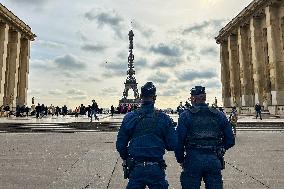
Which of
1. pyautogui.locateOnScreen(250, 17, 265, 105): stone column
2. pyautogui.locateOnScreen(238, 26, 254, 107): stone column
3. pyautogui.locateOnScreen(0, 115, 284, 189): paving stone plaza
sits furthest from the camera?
pyautogui.locateOnScreen(238, 26, 254, 107): stone column

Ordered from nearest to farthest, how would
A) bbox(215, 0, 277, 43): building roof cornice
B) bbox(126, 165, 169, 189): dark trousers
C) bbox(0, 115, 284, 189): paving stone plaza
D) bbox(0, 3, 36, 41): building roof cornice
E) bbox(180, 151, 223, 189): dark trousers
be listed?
bbox(126, 165, 169, 189): dark trousers
bbox(180, 151, 223, 189): dark trousers
bbox(0, 115, 284, 189): paving stone plaza
bbox(215, 0, 277, 43): building roof cornice
bbox(0, 3, 36, 41): building roof cornice

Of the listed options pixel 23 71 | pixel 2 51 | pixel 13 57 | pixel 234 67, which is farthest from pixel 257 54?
pixel 23 71

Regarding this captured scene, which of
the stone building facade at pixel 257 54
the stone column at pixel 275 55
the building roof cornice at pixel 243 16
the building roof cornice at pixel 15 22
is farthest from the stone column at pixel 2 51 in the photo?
the stone column at pixel 275 55

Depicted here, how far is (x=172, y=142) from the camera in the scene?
11.4ft

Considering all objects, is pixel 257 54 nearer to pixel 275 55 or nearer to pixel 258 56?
pixel 258 56

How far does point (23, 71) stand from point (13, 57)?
23.4ft

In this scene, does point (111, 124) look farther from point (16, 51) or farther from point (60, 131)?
point (16, 51)

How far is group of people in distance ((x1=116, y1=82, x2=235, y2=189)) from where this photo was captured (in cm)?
329

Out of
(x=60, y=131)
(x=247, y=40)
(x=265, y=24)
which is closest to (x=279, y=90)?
(x=265, y=24)

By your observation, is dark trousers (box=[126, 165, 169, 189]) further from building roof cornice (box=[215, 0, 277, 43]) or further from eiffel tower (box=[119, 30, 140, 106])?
eiffel tower (box=[119, 30, 140, 106])

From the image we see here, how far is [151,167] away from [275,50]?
4308cm

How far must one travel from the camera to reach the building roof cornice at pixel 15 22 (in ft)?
151

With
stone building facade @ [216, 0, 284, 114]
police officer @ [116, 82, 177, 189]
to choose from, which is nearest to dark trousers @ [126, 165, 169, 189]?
police officer @ [116, 82, 177, 189]

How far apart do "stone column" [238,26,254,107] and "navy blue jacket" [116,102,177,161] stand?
5125 cm
